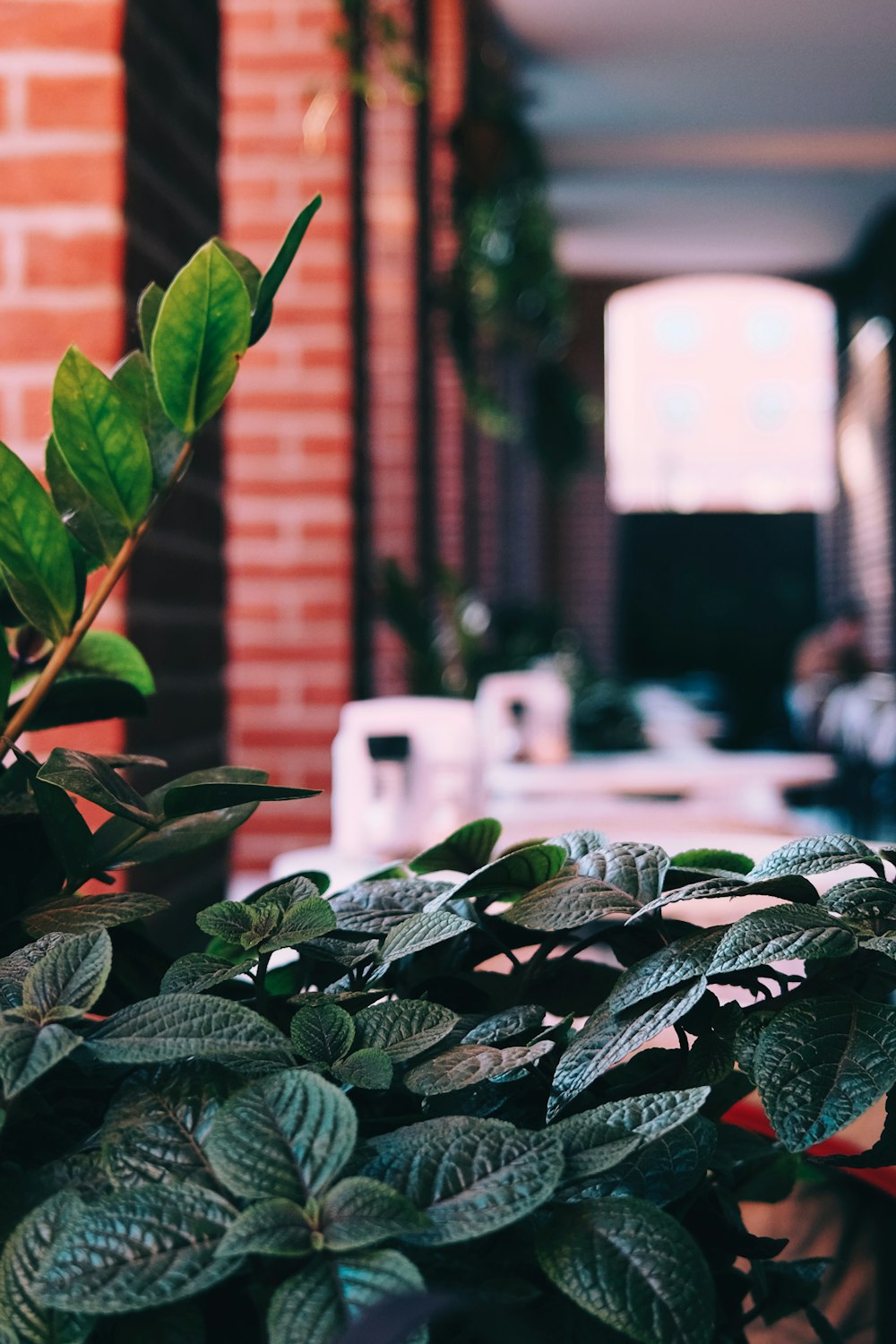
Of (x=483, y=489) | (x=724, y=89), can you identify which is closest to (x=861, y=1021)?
(x=483, y=489)

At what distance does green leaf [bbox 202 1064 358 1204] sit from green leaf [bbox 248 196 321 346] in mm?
266

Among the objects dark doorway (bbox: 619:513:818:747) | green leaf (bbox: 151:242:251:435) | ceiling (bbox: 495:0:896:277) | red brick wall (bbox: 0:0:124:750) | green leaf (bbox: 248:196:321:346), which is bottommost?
dark doorway (bbox: 619:513:818:747)

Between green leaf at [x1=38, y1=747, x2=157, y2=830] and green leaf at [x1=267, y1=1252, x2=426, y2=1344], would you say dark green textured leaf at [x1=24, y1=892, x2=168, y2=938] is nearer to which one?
green leaf at [x1=38, y1=747, x2=157, y2=830]

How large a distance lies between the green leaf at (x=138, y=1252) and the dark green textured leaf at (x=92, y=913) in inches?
5.2

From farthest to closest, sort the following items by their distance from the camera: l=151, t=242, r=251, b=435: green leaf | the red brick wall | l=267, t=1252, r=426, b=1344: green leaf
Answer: the red brick wall
l=151, t=242, r=251, b=435: green leaf
l=267, t=1252, r=426, b=1344: green leaf

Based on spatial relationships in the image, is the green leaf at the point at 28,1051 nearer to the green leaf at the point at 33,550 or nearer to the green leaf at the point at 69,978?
the green leaf at the point at 69,978

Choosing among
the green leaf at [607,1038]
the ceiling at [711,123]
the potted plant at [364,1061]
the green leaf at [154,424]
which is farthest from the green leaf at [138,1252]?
the ceiling at [711,123]

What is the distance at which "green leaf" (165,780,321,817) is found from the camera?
0.44 metres

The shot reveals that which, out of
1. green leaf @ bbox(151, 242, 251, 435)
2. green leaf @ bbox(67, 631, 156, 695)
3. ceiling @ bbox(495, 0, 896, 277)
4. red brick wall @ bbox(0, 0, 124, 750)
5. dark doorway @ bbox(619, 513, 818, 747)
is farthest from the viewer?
dark doorway @ bbox(619, 513, 818, 747)

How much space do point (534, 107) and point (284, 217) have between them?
5348mm

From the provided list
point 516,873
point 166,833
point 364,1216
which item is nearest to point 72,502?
point 166,833

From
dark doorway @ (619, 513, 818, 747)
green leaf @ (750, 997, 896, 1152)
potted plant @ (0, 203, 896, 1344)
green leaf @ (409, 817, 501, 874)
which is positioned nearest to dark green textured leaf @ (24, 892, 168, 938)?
potted plant @ (0, 203, 896, 1344)

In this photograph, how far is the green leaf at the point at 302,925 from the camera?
42 centimetres

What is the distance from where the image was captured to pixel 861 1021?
356 millimetres
